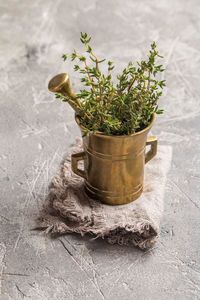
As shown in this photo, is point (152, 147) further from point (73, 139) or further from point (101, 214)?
point (73, 139)

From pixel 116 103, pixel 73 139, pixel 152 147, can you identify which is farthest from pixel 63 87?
pixel 73 139

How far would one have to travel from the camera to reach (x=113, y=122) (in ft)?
2.94

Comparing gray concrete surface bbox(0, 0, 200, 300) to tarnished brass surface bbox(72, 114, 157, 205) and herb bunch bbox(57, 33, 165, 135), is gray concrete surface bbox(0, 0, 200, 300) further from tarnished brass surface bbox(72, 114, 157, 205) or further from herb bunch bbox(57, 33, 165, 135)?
herb bunch bbox(57, 33, 165, 135)

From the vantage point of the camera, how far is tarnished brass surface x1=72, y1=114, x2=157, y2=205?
0.92 meters

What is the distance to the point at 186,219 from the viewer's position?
101 cm

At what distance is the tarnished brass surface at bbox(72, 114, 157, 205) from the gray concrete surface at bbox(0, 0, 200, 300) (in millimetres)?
107

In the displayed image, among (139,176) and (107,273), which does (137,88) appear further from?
(107,273)

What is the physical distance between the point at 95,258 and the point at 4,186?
329 mm

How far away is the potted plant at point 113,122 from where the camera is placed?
91 centimetres

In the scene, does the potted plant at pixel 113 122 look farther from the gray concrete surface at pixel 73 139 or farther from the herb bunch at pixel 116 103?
the gray concrete surface at pixel 73 139

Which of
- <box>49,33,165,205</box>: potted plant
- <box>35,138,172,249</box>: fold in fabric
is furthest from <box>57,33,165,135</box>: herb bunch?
<box>35,138,172,249</box>: fold in fabric

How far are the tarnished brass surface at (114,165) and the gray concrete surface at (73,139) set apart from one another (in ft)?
0.35

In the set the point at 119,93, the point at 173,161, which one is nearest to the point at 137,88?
the point at 119,93

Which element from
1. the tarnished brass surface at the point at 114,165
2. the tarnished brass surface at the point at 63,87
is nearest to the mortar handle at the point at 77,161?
the tarnished brass surface at the point at 114,165
